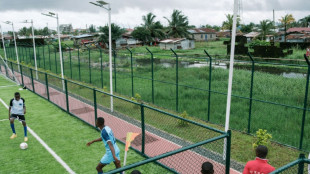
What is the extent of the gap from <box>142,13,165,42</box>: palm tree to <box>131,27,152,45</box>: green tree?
1.60 m

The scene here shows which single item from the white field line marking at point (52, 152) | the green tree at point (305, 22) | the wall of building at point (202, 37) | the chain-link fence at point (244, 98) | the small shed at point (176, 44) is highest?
the green tree at point (305, 22)

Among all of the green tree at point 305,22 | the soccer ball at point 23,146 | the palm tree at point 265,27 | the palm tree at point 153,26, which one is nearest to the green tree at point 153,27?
the palm tree at point 153,26

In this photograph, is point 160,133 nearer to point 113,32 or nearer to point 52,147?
point 52,147

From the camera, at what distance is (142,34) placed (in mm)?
64938

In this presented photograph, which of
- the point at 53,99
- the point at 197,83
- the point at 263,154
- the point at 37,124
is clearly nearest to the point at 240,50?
the point at 197,83

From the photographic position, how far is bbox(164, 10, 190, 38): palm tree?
2660 inches

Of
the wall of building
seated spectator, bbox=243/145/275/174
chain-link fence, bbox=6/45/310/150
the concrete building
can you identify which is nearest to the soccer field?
seated spectator, bbox=243/145/275/174

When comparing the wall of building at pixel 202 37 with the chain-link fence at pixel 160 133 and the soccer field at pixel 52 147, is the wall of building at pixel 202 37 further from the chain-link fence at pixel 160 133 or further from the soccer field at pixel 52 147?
the soccer field at pixel 52 147

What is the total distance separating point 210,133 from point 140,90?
20.9 feet

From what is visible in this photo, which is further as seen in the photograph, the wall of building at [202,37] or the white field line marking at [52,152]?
the wall of building at [202,37]

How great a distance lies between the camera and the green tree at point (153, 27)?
67375mm

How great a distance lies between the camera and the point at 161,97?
13.9 metres

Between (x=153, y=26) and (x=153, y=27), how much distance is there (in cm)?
25

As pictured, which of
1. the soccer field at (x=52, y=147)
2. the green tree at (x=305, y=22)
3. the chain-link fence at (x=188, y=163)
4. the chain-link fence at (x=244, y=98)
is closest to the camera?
the chain-link fence at (x=188, y=163)
